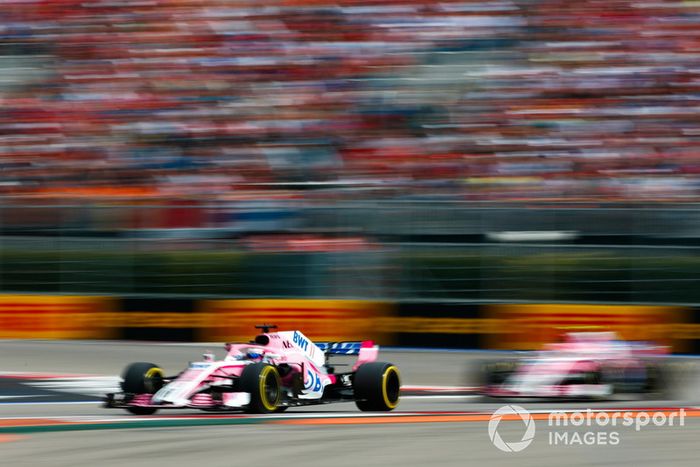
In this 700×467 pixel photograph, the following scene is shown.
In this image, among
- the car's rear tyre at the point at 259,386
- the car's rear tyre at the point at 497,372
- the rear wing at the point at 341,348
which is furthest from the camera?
the car's rear tyre at the point at 497,372

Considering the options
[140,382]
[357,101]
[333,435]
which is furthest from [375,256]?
[333,435]

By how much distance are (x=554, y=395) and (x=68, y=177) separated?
7662 millimetres

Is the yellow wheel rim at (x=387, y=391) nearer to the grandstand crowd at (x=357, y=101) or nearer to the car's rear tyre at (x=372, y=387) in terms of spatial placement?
the car's rear tyre at (x=372, y=387)

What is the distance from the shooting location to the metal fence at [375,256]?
36.9 feet

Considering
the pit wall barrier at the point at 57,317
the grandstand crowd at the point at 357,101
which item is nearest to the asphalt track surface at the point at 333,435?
the pit wall barrier at the point at 57,317

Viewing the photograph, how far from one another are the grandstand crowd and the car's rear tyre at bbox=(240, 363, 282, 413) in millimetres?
5518

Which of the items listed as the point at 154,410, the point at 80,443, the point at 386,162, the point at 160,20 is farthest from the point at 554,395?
the point at 160,20

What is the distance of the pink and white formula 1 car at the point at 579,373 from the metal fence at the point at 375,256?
2.46m

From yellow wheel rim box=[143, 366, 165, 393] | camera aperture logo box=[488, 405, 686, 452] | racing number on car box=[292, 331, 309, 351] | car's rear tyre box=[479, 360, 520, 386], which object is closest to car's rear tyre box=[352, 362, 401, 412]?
racing number on car box=[292, 331, 309, 351]

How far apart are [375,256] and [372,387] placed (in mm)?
3805

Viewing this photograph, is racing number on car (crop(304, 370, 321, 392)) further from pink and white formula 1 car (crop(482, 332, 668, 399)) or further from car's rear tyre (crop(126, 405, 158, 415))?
pink and white formula 1 car (crop(482, 332, 668, 399))

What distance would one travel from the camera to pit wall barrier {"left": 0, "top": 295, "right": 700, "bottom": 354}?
11383 millimetres

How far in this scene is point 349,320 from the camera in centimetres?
1194

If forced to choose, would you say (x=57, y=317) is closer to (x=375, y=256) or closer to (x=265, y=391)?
(x=375, y=256)
